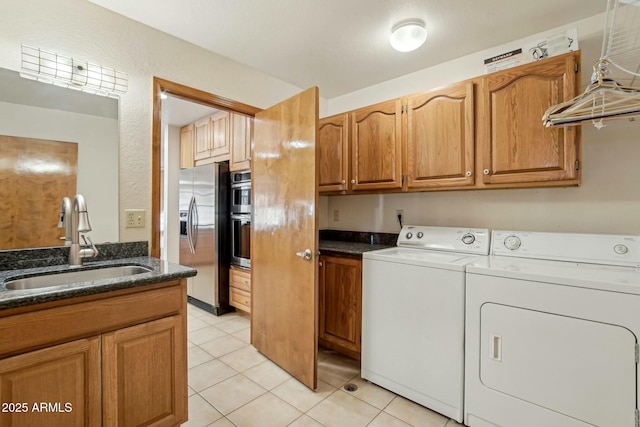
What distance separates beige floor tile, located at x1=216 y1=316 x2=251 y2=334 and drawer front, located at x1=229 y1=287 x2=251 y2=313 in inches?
5.7

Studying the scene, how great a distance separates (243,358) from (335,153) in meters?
1.93

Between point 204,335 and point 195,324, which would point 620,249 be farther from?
point 195,324

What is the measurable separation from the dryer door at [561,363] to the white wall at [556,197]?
31.0 inches

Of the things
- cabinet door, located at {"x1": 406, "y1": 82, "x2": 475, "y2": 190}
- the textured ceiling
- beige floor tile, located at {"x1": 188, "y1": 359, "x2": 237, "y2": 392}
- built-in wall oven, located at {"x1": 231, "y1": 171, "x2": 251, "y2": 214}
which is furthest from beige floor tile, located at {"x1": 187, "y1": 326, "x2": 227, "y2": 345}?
the textured ceiling

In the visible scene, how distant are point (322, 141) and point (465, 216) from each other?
142 cm

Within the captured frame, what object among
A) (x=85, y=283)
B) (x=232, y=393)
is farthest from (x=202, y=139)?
(x=232, y=393)

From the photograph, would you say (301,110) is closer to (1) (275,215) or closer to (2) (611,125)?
(1) (275,215)

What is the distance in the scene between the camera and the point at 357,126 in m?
2.51

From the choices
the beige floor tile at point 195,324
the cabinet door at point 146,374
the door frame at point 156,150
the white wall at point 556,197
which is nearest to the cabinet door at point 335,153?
the white wall at point 556,197

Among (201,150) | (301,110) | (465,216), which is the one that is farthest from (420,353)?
(201,150)

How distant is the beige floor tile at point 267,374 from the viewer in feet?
6.75

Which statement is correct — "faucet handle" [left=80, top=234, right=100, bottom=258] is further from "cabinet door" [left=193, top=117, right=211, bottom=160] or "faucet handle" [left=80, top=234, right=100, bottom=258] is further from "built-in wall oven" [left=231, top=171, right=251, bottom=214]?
"cabinet door" [left=193, top=117, right=211, bottom=160]

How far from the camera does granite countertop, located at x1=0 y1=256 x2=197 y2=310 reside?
1053 mm

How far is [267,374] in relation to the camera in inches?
85.4
